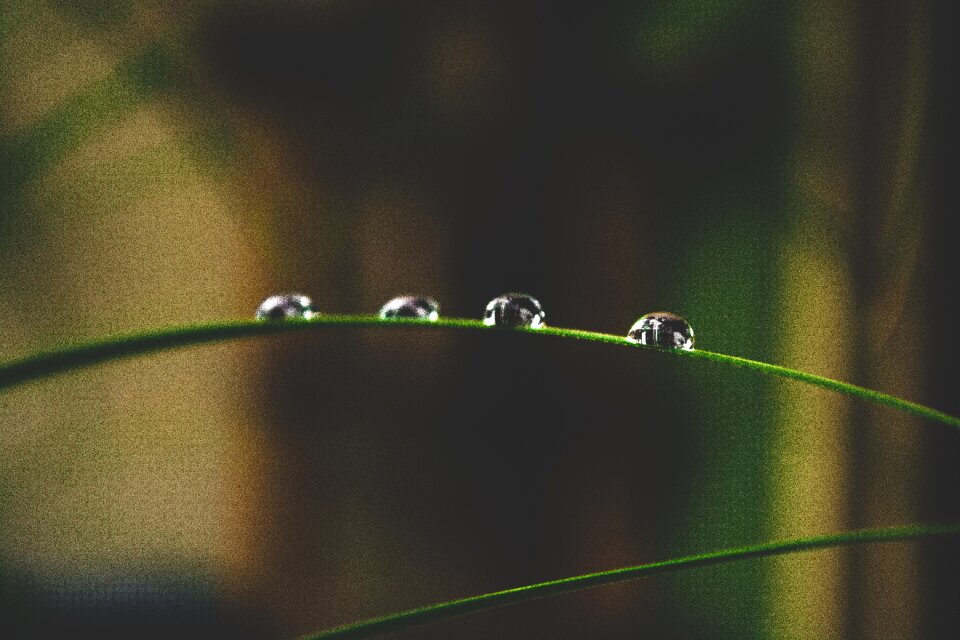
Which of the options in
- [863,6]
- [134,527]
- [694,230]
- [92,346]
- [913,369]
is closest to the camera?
[92,346]

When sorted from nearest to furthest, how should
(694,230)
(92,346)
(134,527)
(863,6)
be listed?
1. (92,346)
2. (863,6)
3. (694,230)
4. (134,527)

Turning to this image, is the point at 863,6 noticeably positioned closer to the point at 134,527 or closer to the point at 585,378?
the point at 585,378

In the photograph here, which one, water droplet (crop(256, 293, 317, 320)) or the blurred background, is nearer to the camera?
water droplet (crop(256, 293, 317, 320))

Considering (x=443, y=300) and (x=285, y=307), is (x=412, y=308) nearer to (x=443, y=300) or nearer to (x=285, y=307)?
(x=285, y=307)

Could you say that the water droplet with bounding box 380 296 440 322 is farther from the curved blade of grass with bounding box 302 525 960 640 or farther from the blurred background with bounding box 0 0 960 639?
the blurred background with bounding box 0 0 960 639

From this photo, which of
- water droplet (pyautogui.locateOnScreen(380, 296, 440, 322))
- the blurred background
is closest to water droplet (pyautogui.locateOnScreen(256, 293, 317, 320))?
water droplet (pyautogui.locateOnScreen(380, 296, 440, 322))

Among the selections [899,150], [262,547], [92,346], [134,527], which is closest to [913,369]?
[899,150]
